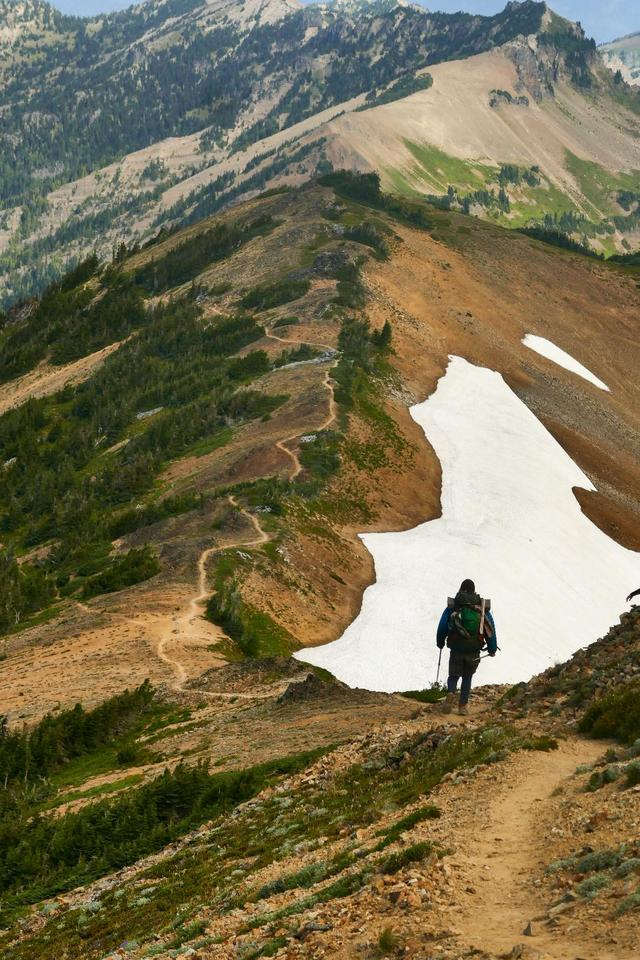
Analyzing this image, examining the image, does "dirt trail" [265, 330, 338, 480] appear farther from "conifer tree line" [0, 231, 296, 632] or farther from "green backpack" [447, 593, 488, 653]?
"green backpack" [447, 593, 488, 653]

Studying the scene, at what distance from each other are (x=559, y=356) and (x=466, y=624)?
8085 centimetres

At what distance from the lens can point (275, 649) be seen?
39.5m

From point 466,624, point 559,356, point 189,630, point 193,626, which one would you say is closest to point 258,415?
point 193,626

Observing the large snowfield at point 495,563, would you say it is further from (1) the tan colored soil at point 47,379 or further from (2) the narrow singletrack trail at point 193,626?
(1) the tan colored soil at point 47,379

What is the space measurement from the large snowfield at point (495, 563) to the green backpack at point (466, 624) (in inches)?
650

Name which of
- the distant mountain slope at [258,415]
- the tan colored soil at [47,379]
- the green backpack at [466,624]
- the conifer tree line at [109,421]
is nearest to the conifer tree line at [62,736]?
the distant mountain slope at [258,415]

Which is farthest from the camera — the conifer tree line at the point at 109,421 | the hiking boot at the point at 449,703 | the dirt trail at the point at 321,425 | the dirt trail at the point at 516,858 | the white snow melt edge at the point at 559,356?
the white snow melt edge at the point at 559,356

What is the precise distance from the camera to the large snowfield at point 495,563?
41875 millimetres

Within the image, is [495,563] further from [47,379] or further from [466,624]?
[47,379]

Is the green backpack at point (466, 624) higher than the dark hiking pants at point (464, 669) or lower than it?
higher

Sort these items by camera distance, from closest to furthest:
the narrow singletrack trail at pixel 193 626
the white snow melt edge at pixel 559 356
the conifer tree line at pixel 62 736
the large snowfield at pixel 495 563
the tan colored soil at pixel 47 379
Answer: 1. the conifer tree line at pixel 62 736
2. the narrow singletrack trail at pixel 193 626
3. the large snowfield at pixel 495 563
4. the white snow melt edge at pixel 559 356
5. the tan colored soil at pixel 47 379

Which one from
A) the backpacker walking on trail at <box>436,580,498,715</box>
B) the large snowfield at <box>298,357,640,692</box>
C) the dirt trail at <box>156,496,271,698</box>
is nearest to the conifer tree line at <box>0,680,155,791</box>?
the dirt trail at <box>156,496,271,698</box>

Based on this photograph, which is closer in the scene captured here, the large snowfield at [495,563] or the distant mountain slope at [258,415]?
the distant mountain slope at [258,415]

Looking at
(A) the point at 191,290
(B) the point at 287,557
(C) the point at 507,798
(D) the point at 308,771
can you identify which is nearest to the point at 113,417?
(A) the point at 191,290
